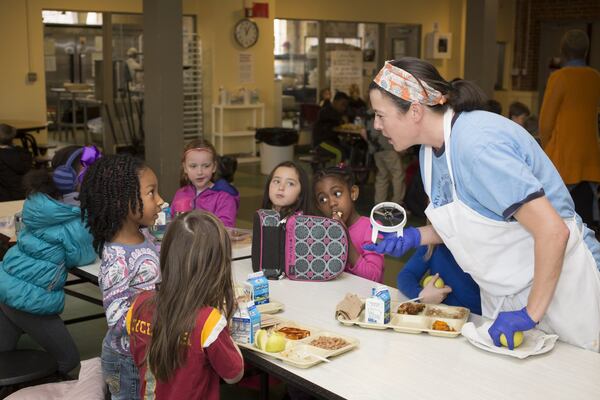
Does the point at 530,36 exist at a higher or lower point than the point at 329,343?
higher

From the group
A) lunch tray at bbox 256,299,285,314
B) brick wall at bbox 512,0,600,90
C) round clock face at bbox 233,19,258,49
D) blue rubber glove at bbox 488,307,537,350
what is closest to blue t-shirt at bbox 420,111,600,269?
blue rubber glove at bbox 488,307,537,350

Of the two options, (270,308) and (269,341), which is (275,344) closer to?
(269,341)

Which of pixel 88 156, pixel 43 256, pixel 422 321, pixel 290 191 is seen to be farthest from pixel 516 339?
pixel 88 156

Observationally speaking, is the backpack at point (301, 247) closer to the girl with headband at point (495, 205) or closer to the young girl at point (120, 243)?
the young girl at point (120, 243)

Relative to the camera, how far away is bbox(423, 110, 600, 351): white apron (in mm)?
2352

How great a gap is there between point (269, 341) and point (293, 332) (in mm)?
167

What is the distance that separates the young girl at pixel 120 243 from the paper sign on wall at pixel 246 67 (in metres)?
9.92

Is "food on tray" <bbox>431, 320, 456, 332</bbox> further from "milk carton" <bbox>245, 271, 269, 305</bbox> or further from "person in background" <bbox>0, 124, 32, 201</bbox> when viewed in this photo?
"person in background" <bbox>0, 124, 32, 201</bbox>

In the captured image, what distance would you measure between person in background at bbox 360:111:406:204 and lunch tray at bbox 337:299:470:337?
6087 millimetres

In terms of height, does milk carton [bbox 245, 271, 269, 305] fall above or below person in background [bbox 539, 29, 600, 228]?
below

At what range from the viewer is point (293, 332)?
2.60 meters

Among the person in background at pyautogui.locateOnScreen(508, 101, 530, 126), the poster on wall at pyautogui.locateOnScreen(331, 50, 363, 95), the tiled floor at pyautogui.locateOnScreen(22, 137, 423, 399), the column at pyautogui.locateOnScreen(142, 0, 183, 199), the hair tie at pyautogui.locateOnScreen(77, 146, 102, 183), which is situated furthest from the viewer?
the poster on wall at pyautogui.locateOnScreen(331, 50, 363, 95)

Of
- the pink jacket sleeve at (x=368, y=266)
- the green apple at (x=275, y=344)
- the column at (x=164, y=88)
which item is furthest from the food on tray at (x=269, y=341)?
the column at (x=164, y=88)

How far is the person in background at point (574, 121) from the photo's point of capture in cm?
539
